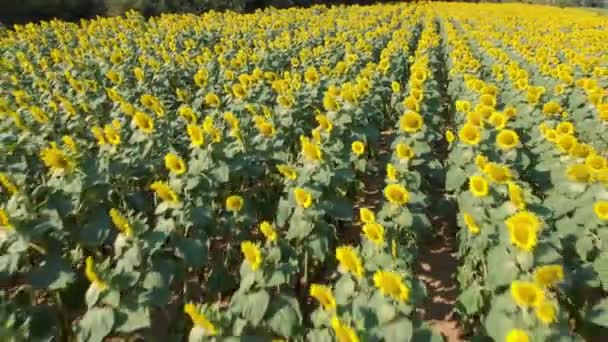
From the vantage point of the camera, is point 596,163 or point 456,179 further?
point 456,179

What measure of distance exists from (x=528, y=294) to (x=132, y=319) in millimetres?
1966

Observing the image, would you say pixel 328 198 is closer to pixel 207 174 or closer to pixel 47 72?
pixel 207 174

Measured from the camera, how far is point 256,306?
8.63 ft

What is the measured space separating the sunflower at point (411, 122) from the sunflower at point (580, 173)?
1.43m

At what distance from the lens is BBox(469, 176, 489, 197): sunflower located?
3.05 metres

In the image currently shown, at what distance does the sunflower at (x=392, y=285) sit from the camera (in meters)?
2.19

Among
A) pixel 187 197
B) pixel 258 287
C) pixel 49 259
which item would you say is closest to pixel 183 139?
pixel 187 197

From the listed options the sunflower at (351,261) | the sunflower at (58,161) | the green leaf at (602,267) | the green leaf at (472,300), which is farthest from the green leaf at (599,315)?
the sunflower at (58,161)

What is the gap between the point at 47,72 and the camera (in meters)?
7.01

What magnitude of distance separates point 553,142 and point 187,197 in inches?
124

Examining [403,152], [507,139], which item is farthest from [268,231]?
[507,139]

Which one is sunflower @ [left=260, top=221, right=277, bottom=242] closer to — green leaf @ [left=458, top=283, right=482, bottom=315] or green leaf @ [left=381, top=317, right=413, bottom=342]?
green leaf @ [left=381, top=317, right=413, bottom=342]

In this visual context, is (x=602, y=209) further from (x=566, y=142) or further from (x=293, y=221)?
(x=293, y=221)

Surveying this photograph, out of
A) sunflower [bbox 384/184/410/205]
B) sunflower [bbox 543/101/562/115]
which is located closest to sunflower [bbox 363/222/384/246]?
sunflower [bbox 384/184/410/205]
